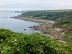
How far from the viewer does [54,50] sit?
4.04 metres

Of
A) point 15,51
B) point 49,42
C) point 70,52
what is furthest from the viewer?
point 70,52

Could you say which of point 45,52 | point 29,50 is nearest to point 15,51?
point 29,50

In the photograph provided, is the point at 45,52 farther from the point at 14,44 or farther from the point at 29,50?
the point at 14,44

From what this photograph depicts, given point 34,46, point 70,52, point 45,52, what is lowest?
point 70,52

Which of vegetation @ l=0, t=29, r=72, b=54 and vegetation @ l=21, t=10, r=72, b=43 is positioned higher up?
vegetation @ l=0, t=29, r=72, b=54

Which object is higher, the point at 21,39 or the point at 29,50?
the point at 21,39

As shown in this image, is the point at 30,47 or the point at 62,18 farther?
the point at 62,18

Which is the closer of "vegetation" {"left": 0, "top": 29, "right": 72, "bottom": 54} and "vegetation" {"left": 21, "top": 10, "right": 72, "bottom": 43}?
"vegetation" {"left": 0, "top": 29, "right": 72, "bottom": 54}

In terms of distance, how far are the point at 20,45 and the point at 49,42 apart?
48.4 inches

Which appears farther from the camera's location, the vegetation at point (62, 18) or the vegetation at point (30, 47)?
the vegetation at point (62, 18)

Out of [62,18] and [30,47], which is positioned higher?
[30,47]

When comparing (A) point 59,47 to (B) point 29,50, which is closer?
(B) point 29,50

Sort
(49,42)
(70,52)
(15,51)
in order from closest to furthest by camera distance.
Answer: (15,51)
(49,42)
(70,52)

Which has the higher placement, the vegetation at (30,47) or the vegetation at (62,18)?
the vegetation at (30,47)
